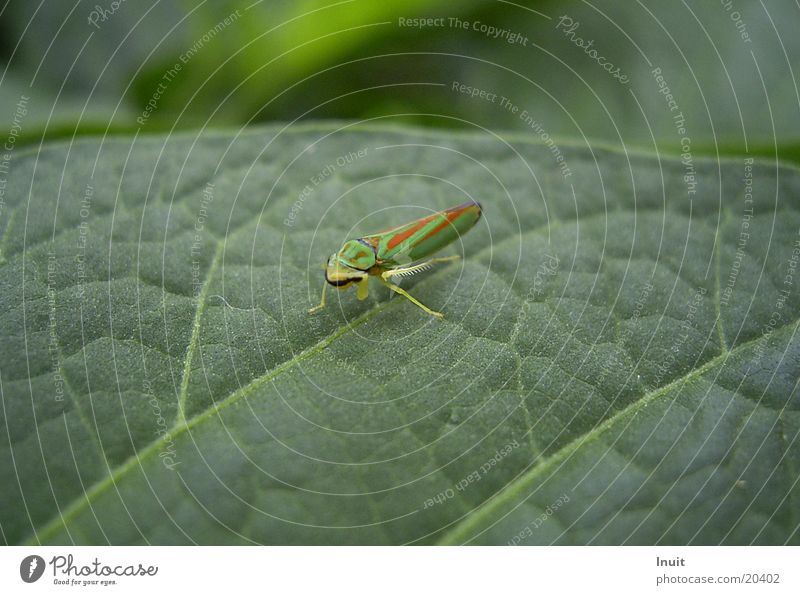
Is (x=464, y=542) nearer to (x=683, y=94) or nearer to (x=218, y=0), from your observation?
(x=683, y=94)

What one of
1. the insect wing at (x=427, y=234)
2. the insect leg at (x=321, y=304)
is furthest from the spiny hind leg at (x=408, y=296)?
the insect leg at (x=321, y=304)

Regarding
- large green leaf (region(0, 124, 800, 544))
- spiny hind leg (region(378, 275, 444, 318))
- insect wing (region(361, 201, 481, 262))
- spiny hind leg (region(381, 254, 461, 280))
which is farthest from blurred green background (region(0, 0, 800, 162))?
spiny hind leg (region(378, 275, 444, 318))

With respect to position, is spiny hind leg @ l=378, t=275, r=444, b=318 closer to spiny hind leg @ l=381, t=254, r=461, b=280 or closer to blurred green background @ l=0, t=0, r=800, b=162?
spiny hind leg @ l=381, t=254, r=461, b=280

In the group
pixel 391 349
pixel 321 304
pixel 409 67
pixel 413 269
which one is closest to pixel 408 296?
pixel 413 269

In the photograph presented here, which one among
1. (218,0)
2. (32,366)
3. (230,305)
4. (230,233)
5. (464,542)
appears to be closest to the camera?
(464,542)

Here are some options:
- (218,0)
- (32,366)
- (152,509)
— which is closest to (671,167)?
(218,0)

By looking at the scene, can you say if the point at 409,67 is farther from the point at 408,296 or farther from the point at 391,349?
the point at 391,349

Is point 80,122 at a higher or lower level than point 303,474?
higher
